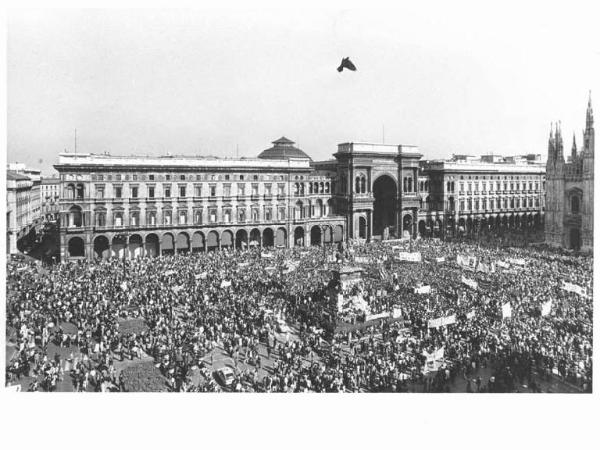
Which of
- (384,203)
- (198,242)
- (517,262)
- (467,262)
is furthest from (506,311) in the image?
(384,203)

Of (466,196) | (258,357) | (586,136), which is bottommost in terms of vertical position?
(258,357)

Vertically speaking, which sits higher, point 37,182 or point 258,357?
point 37,182

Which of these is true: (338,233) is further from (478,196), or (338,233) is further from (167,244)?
(478,196)

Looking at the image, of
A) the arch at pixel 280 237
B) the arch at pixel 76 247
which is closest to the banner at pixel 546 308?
the arch at pixel 280 237

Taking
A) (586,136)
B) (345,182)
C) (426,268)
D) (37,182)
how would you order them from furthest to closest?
(37,182) → (345,182) → (586,136) → (426,268)

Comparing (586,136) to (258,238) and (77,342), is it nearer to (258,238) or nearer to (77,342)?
(258,238)

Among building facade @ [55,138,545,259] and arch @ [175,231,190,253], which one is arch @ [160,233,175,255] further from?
arch @ [175,231,190,253]

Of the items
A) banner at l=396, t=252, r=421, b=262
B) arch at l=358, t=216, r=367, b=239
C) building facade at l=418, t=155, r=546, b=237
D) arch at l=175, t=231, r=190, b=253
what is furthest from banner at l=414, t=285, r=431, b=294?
building facade at l=418, t=155, r=546, b=237

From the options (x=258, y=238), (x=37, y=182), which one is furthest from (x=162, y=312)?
(x=37, y=182)
